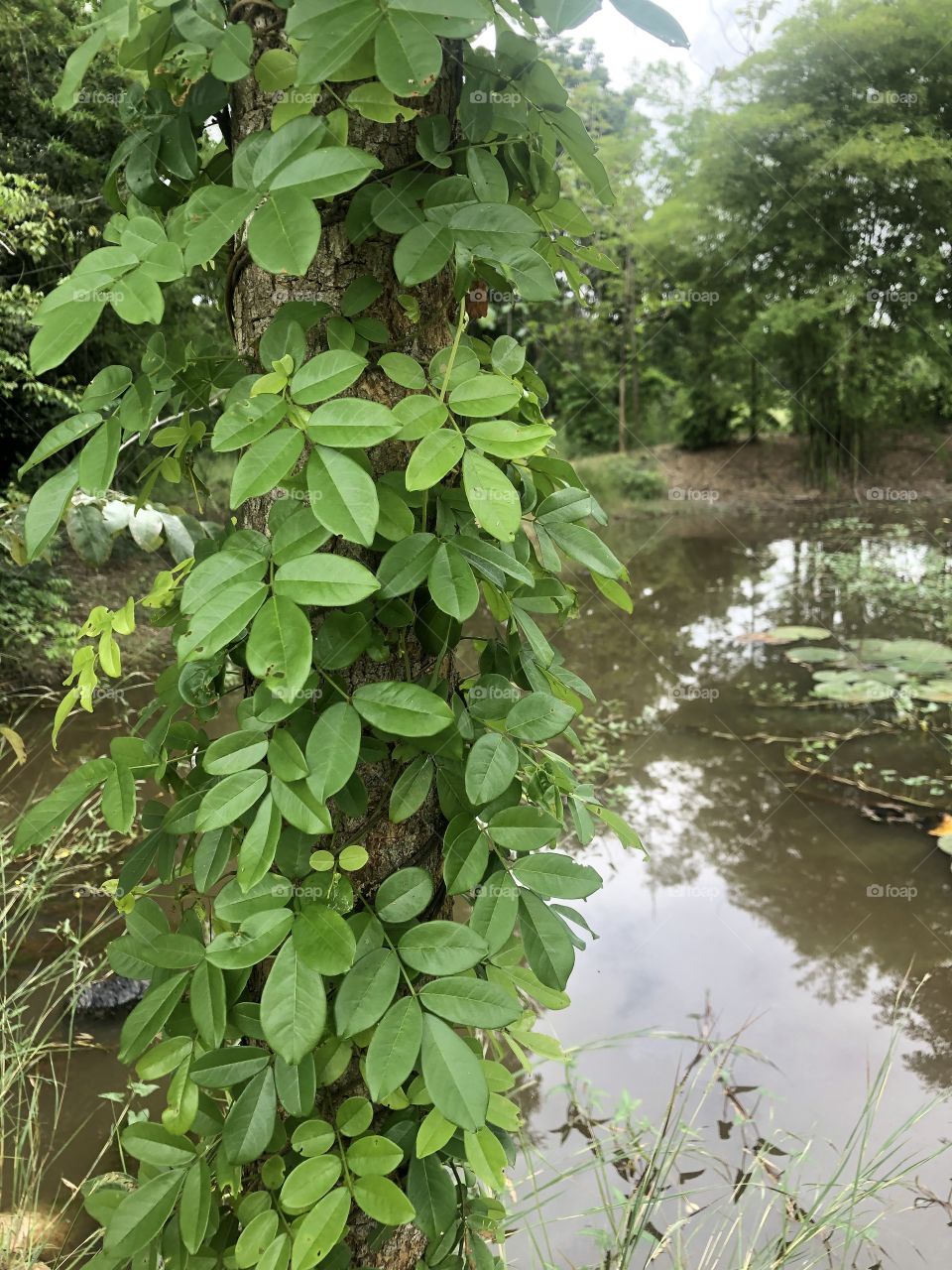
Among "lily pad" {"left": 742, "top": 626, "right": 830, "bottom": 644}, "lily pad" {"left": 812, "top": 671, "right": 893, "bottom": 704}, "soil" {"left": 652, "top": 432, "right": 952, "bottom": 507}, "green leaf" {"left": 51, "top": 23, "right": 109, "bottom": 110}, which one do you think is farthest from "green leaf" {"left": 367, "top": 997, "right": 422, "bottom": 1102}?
"soil" {"left": 652, "top": 432, "right": 952, "bottom": 507}

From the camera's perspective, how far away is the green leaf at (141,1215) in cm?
69

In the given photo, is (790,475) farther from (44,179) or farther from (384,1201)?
(384,1201)

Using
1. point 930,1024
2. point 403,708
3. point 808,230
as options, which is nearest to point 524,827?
point 403,708

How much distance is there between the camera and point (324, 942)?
60 centimetres

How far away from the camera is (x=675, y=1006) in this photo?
2.23 metres

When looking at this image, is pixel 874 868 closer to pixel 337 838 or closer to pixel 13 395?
pixel 337 838

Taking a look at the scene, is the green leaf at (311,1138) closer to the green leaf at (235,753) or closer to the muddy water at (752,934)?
the green leaf at (235,753)

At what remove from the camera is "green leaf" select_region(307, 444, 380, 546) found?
0.55m

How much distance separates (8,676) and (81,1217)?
9.63 ft

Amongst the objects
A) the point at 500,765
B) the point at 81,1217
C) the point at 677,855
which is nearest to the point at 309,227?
the point at 500,765

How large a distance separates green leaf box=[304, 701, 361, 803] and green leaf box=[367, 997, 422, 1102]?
6.5 inches

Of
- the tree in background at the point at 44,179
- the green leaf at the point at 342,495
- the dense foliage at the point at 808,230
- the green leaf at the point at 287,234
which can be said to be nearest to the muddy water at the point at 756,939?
the green leaf at the point at 342,495

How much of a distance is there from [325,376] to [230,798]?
1.02 ft

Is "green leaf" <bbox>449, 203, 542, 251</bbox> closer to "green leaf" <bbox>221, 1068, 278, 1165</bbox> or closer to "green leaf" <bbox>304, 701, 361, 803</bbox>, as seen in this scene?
"green leaf" <bbox>304, 701, 361, 803</bbox>
